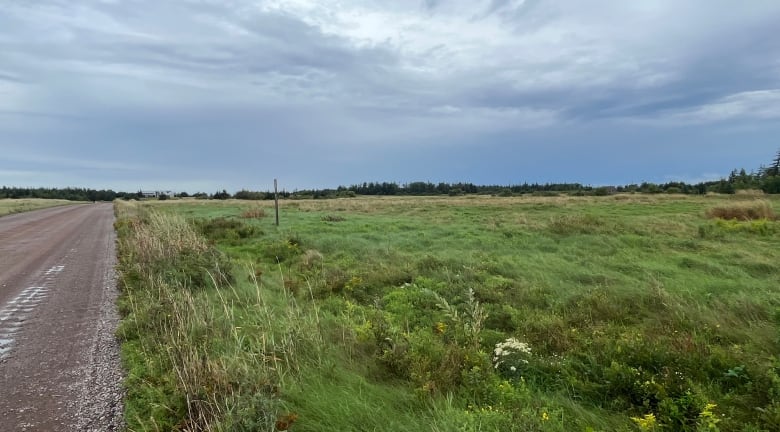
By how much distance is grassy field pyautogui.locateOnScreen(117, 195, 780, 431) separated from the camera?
3.65m

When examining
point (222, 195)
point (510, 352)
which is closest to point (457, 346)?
point (510, 352)

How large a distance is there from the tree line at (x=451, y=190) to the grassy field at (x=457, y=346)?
7168cm

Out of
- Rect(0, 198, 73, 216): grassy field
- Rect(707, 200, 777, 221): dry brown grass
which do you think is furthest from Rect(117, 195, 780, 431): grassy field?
Rect(0, 198, 73, 216): grassy field

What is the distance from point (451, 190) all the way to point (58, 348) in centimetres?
12024

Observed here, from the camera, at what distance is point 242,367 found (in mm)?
4152

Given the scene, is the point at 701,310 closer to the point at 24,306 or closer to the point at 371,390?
the point at 371,390

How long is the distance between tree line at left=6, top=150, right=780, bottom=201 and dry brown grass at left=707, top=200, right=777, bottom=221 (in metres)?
51.1

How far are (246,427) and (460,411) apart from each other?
5.41ft

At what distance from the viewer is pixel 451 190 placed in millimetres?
123688

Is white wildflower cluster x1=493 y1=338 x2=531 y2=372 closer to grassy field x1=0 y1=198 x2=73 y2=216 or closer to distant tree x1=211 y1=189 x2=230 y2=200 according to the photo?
grassy field x1=0 y1=198 x2=73 y2=216

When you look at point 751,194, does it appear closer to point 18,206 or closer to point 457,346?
point 457,346

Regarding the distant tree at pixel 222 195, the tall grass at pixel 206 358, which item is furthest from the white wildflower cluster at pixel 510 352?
the distant tree at pixel 222 195

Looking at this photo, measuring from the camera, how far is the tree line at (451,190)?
246ft

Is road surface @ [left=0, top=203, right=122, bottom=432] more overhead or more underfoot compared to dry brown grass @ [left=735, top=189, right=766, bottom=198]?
more underfoot
